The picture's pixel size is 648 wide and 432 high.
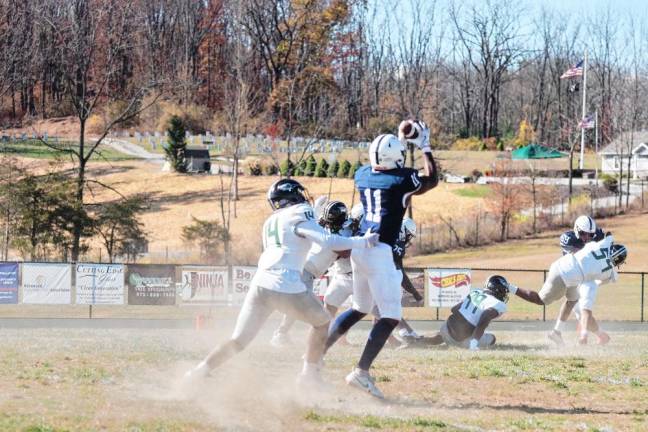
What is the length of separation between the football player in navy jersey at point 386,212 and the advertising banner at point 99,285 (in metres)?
19.1

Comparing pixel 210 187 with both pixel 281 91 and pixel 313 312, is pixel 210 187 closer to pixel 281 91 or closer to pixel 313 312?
pixel 281 91

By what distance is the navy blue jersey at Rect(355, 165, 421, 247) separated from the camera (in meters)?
9.15

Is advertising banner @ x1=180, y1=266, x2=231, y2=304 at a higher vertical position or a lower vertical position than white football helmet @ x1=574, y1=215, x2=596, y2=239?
lower

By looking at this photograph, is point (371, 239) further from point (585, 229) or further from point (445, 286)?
point (445, 286)

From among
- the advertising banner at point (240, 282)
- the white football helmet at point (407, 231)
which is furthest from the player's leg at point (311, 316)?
the advertising banner at point (240, 282)

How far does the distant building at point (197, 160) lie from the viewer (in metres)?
78.0

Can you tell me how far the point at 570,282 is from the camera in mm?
16172

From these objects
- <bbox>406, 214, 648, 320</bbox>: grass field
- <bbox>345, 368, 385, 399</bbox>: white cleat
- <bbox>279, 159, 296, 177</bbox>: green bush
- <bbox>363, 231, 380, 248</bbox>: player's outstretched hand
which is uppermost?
<bbox>279, 159, 296, 177</bbox>: green bush

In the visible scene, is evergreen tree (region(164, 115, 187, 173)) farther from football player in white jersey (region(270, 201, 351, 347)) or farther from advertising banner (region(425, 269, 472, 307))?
football player in white jersey (region(270, 201, 351, 347))

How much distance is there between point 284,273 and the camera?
351 inches

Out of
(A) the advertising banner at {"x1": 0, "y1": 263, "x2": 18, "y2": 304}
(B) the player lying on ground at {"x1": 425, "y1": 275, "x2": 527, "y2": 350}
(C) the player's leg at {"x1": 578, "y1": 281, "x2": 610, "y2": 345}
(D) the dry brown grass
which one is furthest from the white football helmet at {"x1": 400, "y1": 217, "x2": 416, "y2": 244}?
(D) the dry brown grass

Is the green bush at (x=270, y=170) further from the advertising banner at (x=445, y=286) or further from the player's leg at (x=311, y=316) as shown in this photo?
the player's leg at (x=311, y=316)

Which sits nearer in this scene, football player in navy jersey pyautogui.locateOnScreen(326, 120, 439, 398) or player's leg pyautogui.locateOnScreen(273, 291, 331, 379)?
player's leg pyautogui.locateOnScreen(273, 291, 331, 379)

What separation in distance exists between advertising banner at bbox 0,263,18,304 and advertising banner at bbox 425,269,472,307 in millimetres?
12115
